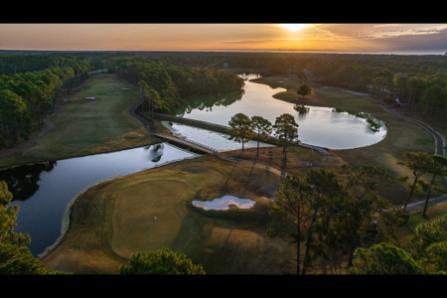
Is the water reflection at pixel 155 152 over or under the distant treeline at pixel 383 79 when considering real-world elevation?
under

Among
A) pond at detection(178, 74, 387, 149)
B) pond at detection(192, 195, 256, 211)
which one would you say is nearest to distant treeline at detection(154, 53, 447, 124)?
pond at detection(178, 74, 387, 149)

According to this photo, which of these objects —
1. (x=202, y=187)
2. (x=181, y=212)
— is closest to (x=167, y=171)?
→ (x=202, y=187)

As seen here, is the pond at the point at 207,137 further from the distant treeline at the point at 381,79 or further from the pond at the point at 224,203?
the distant treeline at the point at 381,79

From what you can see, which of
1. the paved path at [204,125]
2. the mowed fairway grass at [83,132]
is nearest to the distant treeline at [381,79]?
the paved path at [204,125]

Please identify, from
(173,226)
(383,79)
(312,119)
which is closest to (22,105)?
(173,226)

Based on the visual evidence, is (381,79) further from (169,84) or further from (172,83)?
(169,84)

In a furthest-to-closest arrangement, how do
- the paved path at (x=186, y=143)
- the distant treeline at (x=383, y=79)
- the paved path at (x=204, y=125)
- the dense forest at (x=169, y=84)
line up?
the distant treeline at (x=383, y=79), the paved path at (x=204, y=125), the dense forest at (x=169, y=84), the paved path at (x=186, y=143)
